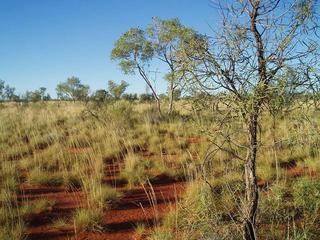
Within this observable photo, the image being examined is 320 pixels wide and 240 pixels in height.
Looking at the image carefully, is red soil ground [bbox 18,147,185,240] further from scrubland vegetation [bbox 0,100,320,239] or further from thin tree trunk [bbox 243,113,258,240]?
thin tree trunk [bbox 243,113,258,240]

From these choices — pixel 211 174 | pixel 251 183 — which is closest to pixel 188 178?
pixel 211 174

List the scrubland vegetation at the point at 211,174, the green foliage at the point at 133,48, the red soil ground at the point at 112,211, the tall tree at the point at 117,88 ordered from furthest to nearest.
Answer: the tall tree at the point at 117,88 < the green foliage at the point at 133,48 < the red soil ground at the point at 112,211 < the scrubland vegetation at the point at 211,174

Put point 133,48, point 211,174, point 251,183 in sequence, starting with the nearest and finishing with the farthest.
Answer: point 251,183
point 211,174
point 133,48

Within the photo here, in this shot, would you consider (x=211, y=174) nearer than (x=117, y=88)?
Yes

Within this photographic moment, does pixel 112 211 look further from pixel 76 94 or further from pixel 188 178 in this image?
pixel 76 94

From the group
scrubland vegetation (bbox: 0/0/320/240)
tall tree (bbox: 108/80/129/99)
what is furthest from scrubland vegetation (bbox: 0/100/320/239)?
tall tree (bbox: 108/80/129/99)

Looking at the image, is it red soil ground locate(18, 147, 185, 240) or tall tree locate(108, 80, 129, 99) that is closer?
red soil ground locate(18, 147, 185, 240)

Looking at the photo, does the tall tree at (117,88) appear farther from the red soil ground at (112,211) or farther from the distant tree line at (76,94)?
the red soil ground at (112,211)

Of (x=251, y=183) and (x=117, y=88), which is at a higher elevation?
(x=117, y=88)

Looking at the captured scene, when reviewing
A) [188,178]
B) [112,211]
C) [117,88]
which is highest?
[117,88]

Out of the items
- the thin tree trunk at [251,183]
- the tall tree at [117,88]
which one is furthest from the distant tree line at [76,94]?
the thin tree trunk at [251,183]

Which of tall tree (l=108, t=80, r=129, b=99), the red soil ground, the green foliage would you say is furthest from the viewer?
tall tree (l=108, t=80, r=129, b=99)

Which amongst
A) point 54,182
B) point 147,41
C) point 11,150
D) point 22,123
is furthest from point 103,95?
point 54,182

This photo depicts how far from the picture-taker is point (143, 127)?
15227 mm
